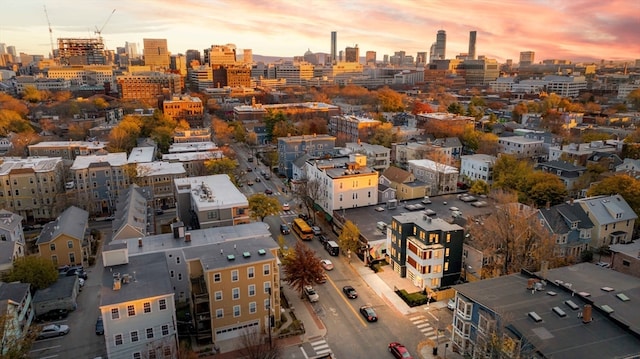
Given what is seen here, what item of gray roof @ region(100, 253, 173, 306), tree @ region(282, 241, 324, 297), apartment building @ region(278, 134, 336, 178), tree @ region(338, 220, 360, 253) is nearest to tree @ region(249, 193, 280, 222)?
tree @ region(338, 220, 360, 253)

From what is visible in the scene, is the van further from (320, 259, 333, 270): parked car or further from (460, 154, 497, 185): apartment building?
(460, 154, 497, 185): apartment building

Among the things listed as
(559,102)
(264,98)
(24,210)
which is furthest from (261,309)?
(264,98)

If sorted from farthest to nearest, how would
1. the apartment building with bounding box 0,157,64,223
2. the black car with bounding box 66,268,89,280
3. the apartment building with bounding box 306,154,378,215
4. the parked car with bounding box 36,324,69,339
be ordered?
1. the apartment building with bounding box 0,157,64,223
2. the apartment building with bounding box 306,154,378,215
3. the black car with bounding box 66,268,89,280
4. the parked car with bounding box 36,324,69,339

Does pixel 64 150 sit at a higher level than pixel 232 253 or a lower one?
higher

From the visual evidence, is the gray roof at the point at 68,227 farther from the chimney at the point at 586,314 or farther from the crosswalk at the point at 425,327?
the chimney at the point at 586,314

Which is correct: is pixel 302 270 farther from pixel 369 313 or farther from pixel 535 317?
pixel 535 317

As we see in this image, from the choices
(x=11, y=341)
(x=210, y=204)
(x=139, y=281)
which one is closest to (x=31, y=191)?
A: (x=210, y=204)
